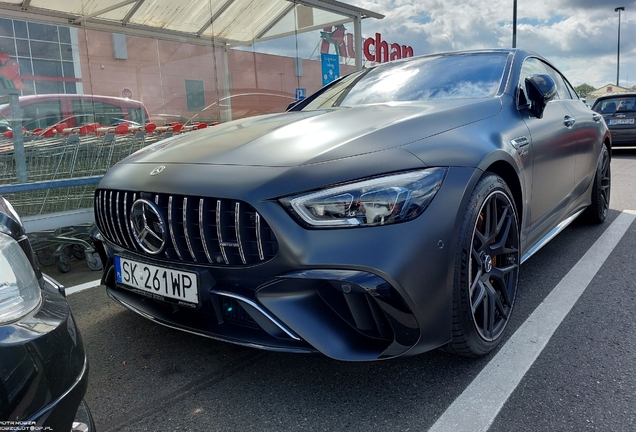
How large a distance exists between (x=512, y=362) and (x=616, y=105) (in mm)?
11476

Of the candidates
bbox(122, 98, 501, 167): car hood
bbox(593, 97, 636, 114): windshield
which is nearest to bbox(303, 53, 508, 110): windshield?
bbox(122, 98, 501, 167): car hood

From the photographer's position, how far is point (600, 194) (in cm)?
448

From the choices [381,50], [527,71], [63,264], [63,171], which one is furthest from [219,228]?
[381,50]

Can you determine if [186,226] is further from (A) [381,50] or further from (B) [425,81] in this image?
(A) [381,50]

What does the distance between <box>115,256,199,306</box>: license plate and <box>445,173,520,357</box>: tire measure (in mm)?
984

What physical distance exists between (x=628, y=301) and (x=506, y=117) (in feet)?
Answer: 4.14

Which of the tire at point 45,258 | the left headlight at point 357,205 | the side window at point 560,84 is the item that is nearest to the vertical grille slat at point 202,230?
the left headlight at point 357,205

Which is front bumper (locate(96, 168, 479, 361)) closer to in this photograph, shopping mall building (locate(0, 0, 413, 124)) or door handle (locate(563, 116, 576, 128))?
door handle (locate(563, 116, 576, 128))

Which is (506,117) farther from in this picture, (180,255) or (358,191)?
(180,255)

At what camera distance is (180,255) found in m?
2.00

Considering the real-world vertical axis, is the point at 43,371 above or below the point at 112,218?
below

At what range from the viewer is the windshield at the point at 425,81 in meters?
2.96

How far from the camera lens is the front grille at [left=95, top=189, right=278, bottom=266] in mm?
1835

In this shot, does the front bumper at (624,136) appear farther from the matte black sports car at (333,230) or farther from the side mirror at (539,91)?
the matte black sports car at (333,230)
